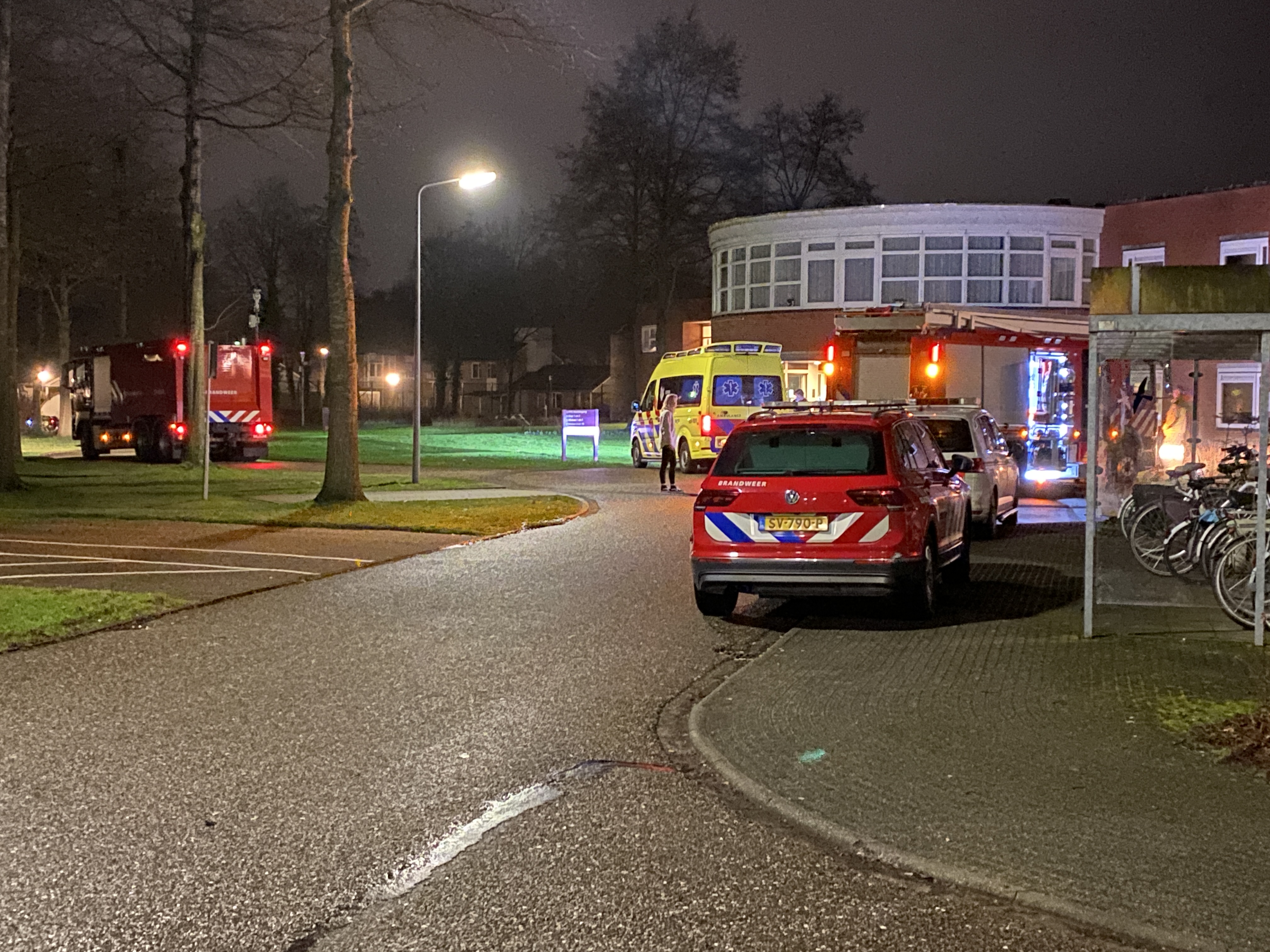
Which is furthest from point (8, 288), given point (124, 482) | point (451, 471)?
point (451, 471)

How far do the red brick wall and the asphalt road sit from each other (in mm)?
28188

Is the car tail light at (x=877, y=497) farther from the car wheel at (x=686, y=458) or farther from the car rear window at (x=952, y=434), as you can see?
the car wheel at (x=686, y=458)

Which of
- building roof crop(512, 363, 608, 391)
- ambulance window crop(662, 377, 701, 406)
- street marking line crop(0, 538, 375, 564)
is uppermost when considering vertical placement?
building roof crop(512, 363, 608, 391)

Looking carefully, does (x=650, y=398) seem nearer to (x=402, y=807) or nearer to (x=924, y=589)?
(x=924, y=589)

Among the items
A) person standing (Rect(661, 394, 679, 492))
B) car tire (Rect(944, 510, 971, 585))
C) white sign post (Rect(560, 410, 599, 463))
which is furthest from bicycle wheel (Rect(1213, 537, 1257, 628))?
white sign post (Rect(560, 410, 599, 463))

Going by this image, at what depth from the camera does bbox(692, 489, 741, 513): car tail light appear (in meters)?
10.8

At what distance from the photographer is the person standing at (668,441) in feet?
75.2

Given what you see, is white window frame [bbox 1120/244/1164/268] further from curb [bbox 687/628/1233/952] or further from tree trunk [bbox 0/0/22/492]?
curb [bbox 687/628/1233/952]

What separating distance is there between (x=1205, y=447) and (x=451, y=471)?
17137mm

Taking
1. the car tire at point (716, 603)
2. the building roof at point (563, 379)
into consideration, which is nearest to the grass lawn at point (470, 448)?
the car tire at point (716, 603)

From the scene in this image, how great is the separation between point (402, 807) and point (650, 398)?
24.6 metres

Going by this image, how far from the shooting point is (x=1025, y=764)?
677 cm

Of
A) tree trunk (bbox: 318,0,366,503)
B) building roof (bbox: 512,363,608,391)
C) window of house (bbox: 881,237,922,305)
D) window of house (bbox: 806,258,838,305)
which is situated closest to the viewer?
tree trunk (bbox: 318,0,366,503)

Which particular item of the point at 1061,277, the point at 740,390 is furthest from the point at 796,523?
the point at 1061,277
